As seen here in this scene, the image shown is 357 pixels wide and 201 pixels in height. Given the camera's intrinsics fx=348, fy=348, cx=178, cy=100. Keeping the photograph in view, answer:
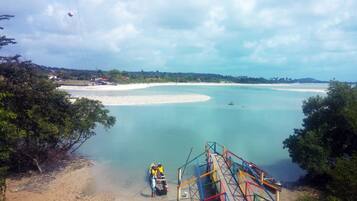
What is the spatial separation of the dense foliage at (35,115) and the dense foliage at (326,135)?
37.5 ft

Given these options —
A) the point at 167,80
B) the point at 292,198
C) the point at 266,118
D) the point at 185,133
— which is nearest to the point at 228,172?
the point at 292,198

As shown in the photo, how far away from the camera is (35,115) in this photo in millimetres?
15930

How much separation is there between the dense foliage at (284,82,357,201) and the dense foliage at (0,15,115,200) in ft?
37.5

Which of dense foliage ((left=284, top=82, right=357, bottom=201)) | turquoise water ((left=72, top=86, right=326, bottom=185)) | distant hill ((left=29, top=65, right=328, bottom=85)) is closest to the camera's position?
dense foliage ((left=284, top=82, right=357, bottom=201))

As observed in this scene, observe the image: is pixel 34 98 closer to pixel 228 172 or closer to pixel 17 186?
pixel 17 186

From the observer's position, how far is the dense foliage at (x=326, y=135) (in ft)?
52.2

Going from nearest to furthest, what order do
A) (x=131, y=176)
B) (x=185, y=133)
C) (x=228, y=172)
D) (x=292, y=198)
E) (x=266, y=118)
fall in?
(x=292, y=198) → (x=228, y=172) → (x=131, y=176) → (x=185, y=133) → (x=266, y=118)

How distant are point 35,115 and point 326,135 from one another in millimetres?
13970

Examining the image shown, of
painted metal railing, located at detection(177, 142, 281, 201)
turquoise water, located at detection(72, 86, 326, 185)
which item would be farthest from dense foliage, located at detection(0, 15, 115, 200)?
painted metal railing, located at detection(177, 142, 281, 201)

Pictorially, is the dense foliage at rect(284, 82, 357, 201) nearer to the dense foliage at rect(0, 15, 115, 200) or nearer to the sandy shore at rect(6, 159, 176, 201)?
the sandy shore at rect(6, 159, 176, 201)

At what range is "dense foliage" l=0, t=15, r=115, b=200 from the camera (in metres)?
15.2

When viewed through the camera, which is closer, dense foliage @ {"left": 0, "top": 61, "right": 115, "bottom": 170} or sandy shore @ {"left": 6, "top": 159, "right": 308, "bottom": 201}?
sandy shore @ {"left": 6, "top": 159, "right": 308, "bottom": 201}

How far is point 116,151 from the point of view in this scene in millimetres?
23891

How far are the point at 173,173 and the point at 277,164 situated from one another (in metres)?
6.91
